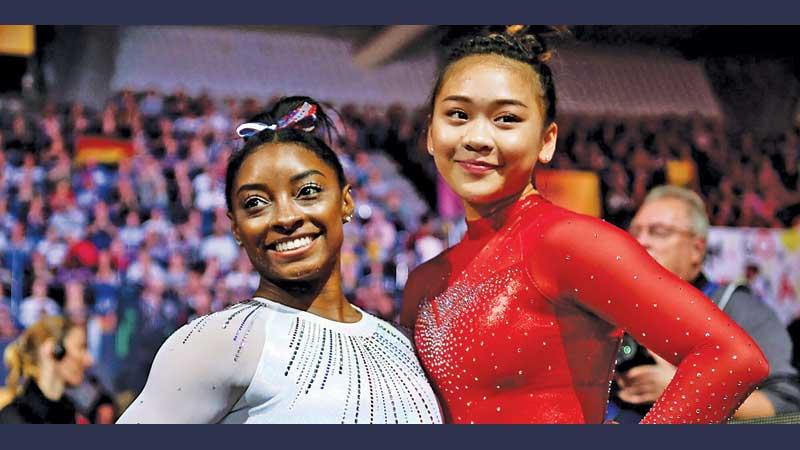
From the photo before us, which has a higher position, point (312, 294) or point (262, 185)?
point (262, 185)

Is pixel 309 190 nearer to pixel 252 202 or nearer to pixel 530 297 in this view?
pixel 252 202

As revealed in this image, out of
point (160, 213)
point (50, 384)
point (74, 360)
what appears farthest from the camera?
point (160, 213)

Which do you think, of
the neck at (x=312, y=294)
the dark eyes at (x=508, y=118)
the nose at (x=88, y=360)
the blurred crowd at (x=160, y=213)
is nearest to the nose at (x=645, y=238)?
the blurred crowd at (x=160, y=213)

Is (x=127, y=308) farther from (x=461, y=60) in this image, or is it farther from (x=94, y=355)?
(x=461, y=60)

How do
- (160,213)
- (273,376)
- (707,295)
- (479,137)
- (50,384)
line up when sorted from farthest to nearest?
(160,213) < (50,384) < (707,295) < (479,137) < (273,376)

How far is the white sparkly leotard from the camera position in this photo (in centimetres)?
151

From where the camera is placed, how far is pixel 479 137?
1.64 meters

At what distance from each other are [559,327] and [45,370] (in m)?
2.67

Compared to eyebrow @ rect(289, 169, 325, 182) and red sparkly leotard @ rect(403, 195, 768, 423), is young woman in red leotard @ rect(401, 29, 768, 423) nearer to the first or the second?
red sparkly leotard @ rect(403, 195, 768, 423)

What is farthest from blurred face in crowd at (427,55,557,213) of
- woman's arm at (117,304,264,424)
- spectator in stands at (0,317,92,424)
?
spectator in stands at (0,317,92,424)

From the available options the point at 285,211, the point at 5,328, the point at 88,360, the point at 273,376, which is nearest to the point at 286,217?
the point at 285,211

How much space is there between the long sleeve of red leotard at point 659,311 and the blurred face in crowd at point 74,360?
2649 millimetres

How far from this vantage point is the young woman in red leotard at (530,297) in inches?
57.1

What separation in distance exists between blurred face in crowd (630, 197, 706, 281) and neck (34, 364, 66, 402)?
2277 millimetres
